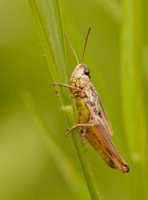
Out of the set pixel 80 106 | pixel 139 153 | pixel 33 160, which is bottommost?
pixel 33 160

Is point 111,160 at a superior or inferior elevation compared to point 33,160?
superior

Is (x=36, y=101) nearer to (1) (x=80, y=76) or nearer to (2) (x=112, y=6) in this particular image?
(1) (x=80, y=76)

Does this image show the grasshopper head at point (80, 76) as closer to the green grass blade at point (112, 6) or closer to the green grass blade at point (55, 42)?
the green grass blade at point (112, 6)

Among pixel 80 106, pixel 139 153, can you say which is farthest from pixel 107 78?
pixel 139 153

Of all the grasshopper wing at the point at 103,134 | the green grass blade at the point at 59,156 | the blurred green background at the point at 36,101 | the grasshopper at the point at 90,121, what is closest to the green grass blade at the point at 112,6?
the blurred green background at the point at 36,101

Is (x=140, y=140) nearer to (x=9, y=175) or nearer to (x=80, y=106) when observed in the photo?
(x=80, y=106)
